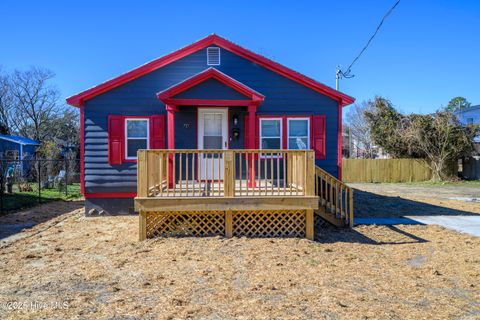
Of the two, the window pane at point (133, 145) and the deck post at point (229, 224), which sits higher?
the window pane at point (133, 145)

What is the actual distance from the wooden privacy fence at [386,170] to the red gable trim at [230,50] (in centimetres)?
1416

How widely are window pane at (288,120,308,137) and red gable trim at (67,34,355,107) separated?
3.36 feet

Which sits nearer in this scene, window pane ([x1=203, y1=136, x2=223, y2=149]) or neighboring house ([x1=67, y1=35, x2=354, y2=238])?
neighboring house ([x1=67, y1=35, x2=354, y2=238])

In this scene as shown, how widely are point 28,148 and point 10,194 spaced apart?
12.5 meters

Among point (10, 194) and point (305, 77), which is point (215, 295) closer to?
point (305, 77)

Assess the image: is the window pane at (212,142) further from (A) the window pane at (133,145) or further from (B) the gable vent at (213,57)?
(B) the gable vent at (213,57)

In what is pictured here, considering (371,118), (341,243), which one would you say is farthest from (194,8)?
(371,118)

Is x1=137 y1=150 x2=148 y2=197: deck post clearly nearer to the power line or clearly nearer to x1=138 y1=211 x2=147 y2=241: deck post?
x1=138 y1=211 x2=147 y2=241: deck post

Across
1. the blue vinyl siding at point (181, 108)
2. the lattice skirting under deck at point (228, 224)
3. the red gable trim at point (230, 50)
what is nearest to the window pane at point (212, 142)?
the blue vinyl siding at point (181, 108)

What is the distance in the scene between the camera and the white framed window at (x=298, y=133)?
971 centimetres

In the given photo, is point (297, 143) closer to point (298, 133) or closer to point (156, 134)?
point (298, 133)

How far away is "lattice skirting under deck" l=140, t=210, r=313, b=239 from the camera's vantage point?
6801 millimetres

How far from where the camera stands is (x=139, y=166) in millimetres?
6527

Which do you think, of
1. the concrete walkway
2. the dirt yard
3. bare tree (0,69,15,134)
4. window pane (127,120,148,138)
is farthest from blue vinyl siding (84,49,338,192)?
bare tree (0,69,15,134)
